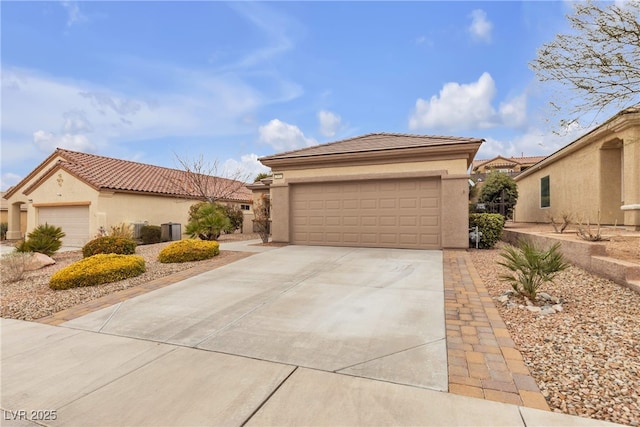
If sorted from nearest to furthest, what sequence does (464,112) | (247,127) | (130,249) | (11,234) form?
1. (130,249)
2. (464,112)
3. (11,234)
4. (247,127)

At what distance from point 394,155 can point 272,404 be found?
31.8ft

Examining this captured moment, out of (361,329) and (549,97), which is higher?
(549,97)

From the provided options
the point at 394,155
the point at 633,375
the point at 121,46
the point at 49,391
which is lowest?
the point at 49,391

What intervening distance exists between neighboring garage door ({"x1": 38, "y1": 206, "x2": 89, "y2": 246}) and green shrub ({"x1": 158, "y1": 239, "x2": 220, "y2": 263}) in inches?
408

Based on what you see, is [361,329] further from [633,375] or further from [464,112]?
[464,112]

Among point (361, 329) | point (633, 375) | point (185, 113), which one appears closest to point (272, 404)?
point (361, 329)

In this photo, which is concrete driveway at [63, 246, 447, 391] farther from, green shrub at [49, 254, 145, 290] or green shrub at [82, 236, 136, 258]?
green shrub at [82, 236, 136, 258]

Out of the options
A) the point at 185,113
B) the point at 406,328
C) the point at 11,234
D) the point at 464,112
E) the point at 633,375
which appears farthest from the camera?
the point at 11,234

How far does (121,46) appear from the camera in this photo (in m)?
11.8

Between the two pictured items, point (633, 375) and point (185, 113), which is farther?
point (185, 113)

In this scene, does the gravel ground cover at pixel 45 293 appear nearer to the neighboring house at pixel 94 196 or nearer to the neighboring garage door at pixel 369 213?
the neighboring garage door at pixel 369 213

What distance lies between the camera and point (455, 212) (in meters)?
10.3

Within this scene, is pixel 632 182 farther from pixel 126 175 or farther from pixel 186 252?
pixel 126 175

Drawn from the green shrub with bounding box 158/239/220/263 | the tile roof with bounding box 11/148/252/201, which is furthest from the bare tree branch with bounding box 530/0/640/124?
the tile roof with bounding box 11/148/252/201
